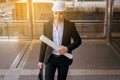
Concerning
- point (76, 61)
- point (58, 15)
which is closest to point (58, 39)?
point (58, 15)

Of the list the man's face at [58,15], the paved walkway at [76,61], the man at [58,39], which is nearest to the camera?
the man's face at [58,15]

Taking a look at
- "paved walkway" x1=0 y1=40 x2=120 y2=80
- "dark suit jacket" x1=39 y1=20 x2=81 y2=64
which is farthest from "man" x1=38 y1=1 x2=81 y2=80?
"paved walkway" x1=0 y1=40 x2=120 y2=80

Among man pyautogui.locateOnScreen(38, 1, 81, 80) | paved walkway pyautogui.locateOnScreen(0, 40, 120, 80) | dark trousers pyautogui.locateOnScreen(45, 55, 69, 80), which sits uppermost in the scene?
Result: man pyautogui.locateOnScreen(38, 1, 81, 80)

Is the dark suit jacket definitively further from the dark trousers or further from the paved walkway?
the paved walkway

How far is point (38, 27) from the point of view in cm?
1302

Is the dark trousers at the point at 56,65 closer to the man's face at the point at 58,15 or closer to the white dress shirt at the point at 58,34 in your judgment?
the white dress shirt at the point at 58,34

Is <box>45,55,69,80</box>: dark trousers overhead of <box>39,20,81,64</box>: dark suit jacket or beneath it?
beneath

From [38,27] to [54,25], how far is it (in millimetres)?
8329

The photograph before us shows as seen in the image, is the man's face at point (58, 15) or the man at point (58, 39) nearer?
the man's face at point (58, 15)

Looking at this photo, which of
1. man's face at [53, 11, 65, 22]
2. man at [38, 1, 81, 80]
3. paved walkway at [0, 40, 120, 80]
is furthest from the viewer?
paved walkway at [0, 40, 120, 80]

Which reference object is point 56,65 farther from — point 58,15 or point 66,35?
point 58,15

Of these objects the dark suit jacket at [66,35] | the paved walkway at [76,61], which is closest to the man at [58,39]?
the dark suit jacket at [66,35]

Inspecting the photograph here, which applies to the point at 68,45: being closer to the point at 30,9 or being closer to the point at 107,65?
the point at 107,65

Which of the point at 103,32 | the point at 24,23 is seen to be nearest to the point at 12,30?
the point at 24,23
